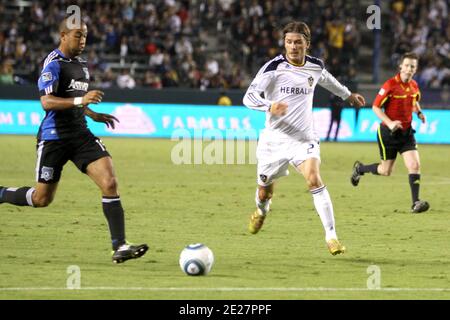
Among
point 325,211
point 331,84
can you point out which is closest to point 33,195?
point 325,211

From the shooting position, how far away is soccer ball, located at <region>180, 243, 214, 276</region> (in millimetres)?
8578

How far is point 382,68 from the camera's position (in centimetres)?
3541

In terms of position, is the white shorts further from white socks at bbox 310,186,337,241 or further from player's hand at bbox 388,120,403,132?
player's hand at bbox 388,120,403,132

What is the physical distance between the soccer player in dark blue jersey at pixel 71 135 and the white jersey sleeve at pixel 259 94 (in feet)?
4.88

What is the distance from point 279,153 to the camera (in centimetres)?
1039

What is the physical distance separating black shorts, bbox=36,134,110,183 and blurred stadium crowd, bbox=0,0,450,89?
21.3 meters

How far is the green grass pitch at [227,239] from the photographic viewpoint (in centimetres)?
809

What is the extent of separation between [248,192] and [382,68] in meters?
20.3

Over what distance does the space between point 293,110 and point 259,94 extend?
45 centimetres

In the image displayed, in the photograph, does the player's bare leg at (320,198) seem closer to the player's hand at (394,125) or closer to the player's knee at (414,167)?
the player's hand at (394,125)

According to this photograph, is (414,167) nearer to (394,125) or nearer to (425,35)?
(394,125)
